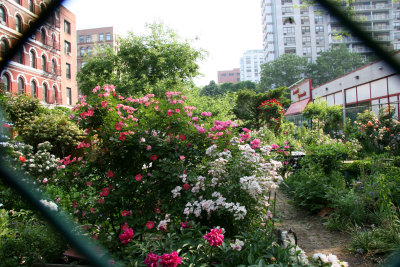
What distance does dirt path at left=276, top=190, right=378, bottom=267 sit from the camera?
2705mm

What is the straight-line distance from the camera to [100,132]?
2771mm

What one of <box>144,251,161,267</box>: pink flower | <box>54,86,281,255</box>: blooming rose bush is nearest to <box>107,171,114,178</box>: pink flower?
<box>54,86,281,255</box>: blooming rose bush

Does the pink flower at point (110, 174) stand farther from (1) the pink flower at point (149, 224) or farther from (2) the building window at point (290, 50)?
(2) the building window at point (290, 50)

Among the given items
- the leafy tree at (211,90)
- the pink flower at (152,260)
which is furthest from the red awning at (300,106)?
the leafy tree at (211,90)

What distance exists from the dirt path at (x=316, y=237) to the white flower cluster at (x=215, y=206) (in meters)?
0.77

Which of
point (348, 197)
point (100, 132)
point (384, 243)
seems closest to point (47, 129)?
point (100, 132)

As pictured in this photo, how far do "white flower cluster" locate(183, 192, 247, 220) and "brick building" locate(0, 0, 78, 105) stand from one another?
1.57 metres

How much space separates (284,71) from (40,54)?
2243 inches

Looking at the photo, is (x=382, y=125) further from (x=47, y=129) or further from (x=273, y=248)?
(x=47, y=129)

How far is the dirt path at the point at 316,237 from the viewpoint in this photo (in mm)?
2705

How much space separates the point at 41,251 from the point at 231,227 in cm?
158

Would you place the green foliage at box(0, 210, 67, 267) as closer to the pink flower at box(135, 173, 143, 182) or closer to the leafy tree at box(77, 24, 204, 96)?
the pink flower at box(135, 173, 143, 182)

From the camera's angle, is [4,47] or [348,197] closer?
[4,47]

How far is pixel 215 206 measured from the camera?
234 cm
